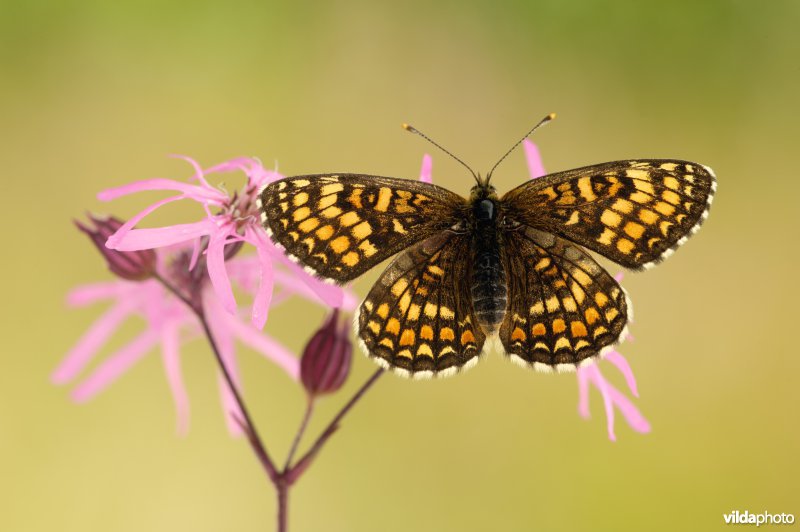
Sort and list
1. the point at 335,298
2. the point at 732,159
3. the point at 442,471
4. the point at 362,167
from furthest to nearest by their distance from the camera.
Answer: the point at 732,159
the point at 362,167
the point at 442,471
the point at 335,298

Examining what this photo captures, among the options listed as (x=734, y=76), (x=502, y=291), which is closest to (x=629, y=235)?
(x=502, y=291)

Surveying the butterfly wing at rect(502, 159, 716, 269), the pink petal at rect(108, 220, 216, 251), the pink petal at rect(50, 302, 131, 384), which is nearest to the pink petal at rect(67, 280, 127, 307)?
the pink petal at rect(50, 302, 131, 384)

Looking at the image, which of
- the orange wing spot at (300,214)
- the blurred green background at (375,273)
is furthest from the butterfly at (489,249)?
the blurred green background at (375,273)

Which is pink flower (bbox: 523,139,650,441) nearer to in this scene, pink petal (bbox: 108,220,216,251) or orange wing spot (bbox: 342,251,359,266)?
orange wing spot (bbox: 342,251,359,266)

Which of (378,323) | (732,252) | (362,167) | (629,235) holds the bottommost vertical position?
(378,323)

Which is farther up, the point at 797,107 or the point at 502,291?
the point at 797,107

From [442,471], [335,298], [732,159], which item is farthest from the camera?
[732,159]

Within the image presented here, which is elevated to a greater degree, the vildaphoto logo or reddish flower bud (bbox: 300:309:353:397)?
reddish flower bud (bbox: 300:309:353:397)

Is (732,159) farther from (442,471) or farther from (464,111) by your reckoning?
(442,471)
